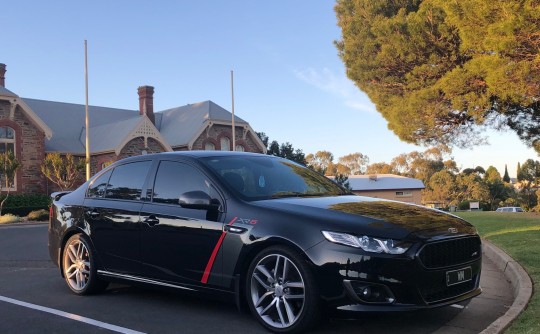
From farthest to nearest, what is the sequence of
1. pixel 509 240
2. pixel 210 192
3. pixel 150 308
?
1. pixel 509 240
2. pixel 150 308
3. pixel 210 192

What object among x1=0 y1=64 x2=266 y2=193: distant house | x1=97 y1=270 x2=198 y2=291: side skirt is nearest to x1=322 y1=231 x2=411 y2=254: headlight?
x1=97 y1=270 x2=198 y2=291: side skirt

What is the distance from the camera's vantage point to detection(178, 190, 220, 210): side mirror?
492cm

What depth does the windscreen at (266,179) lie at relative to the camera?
17.1ft

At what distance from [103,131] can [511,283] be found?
31609mm

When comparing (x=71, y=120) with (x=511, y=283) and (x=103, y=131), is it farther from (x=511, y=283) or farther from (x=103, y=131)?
(x=511, y=283)

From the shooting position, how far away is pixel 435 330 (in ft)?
15.0

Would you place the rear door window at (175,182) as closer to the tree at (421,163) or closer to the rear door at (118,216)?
the rear door at (118,216)

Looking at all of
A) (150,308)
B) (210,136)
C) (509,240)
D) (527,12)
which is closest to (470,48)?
(527,12)

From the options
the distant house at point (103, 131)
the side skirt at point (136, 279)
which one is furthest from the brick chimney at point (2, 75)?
the side skirt at point (136, 279)

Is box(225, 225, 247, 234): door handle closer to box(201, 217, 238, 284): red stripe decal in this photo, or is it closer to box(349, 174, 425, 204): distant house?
box(201, 217, 238, 284): red stripe decal

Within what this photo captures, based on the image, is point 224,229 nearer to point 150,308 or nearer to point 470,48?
point 150,308

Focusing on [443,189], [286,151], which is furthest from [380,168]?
[286,151]

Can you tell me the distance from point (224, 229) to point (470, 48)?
12.2 meters

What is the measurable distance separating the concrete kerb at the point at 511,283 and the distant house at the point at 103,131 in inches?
1009
